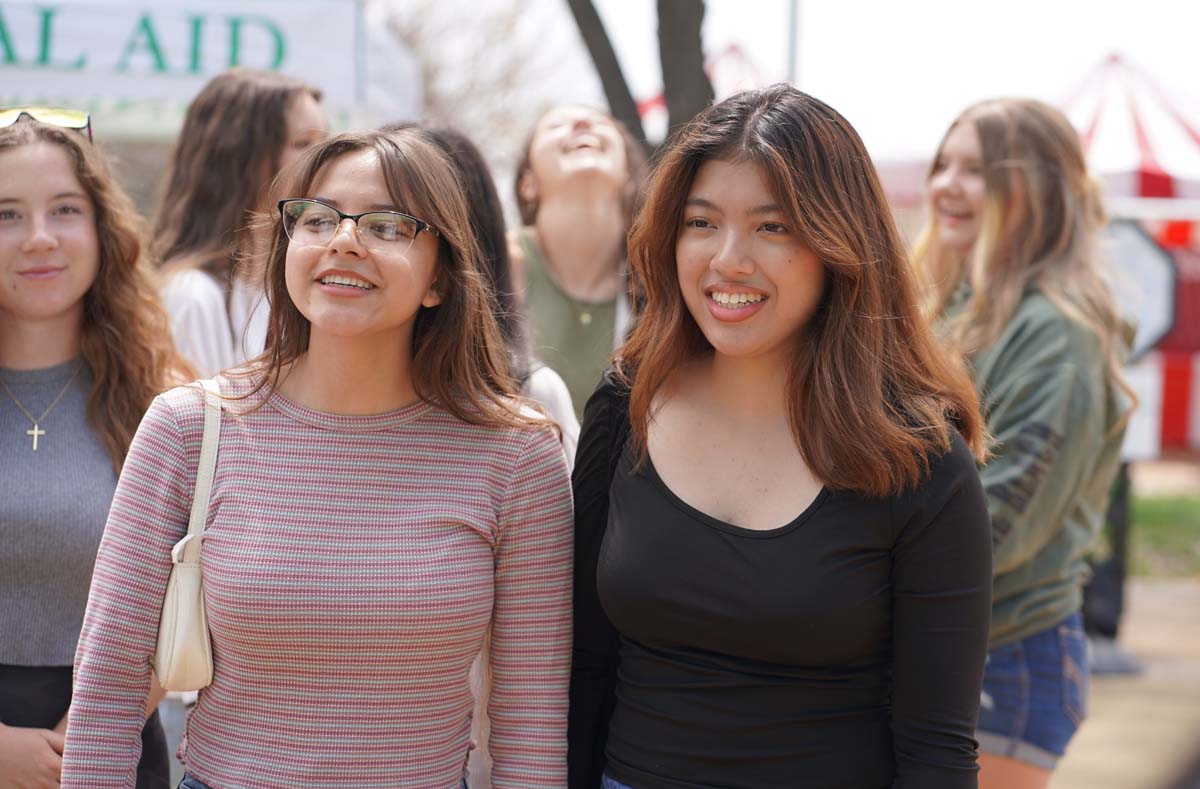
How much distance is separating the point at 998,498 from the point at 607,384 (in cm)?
109

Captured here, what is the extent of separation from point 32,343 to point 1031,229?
2358 millimetres

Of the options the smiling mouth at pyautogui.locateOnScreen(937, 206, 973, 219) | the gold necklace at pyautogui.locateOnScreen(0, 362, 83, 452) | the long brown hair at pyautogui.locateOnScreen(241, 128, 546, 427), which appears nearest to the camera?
the long brown hair at pyautogui.locateOnScreen(241, 128, 546, 427)

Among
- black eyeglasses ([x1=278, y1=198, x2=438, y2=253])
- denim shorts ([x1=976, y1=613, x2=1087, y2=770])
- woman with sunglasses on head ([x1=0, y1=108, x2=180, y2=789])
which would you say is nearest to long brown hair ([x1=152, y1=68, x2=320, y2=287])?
woman with sunglasses on head ([x1=0, y1=108, x2=180, y2=789])

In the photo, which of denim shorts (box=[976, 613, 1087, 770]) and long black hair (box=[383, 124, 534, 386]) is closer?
long black hair (box=[383, 124, 534, 386])

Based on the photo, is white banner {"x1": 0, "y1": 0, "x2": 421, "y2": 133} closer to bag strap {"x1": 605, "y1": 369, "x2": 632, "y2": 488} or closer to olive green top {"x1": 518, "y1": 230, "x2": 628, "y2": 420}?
olive green top {"x1": 518, "y1": 230, "x2": 628, "y2": 420}

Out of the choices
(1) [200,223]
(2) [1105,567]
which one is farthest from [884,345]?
(2) [1105,567]

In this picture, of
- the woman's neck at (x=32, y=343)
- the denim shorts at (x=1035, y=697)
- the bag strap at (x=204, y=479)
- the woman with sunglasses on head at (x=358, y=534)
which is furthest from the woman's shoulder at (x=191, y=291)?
the denim shorts at (x=1035, y=697)

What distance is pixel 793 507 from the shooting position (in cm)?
193

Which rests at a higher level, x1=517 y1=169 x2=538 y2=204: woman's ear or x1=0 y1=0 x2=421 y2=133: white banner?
x1=0 y1=0 x2=421 y2=133: white banner

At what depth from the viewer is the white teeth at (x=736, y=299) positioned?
1.96 metres

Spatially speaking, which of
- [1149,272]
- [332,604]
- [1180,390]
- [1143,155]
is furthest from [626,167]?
[1180,390]

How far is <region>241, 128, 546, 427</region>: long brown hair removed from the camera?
2064 millimetres

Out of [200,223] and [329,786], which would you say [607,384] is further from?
[200,223]

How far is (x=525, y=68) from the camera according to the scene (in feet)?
70.6
